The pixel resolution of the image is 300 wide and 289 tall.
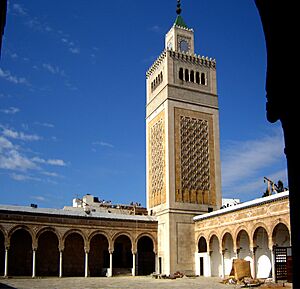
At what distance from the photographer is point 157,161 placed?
1385 inches

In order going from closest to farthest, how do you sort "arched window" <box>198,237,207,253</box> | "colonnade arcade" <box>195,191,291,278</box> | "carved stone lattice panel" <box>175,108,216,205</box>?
"colonnade arcade" <box>195,191,291,278</box> → "arched window" <box>198,237,207,253</box> → "carved stone lattice panel" <box>175,108,216,205</box>

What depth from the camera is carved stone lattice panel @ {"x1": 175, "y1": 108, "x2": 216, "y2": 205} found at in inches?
1303

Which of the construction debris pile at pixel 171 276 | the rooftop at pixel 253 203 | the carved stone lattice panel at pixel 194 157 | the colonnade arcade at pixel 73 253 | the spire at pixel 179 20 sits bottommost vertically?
the construction debris pile at pixel 171 276

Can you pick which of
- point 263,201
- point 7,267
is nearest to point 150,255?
point 7,267

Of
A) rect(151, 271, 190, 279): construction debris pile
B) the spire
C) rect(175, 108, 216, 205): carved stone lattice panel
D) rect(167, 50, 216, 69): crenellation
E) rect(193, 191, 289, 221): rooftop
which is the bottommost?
rect(151, 271, 190, 279): construction debris pile

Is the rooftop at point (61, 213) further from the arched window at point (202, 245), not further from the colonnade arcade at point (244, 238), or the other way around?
the colonnade arcade at point (244, 238)

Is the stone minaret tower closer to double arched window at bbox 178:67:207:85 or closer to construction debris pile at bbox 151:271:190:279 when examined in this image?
double arched window at bbox 178:67:207:85

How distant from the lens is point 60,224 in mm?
→ 30203

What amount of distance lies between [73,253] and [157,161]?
9059 millimetres

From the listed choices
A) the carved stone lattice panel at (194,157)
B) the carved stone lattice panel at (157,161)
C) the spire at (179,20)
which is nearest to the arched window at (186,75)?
the carved stone lattice panel at (194,157)

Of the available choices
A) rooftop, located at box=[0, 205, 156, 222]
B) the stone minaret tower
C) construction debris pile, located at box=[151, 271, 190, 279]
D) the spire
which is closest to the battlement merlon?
the stone minaret tower

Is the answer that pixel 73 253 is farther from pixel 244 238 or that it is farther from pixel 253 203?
pixel 253 203

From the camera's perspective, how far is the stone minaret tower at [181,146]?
31828 mm

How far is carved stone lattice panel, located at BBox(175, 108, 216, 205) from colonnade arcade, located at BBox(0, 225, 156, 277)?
4317mm
